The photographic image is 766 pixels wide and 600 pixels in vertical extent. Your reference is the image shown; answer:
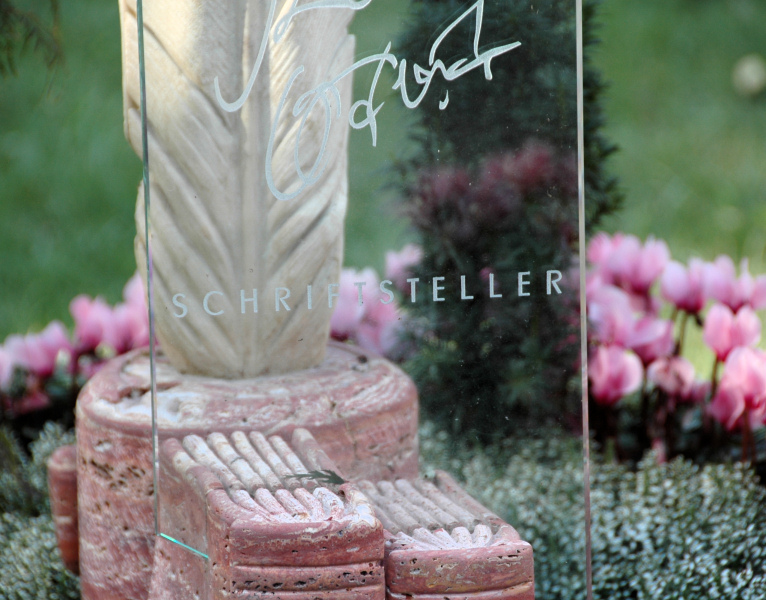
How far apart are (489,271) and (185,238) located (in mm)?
357

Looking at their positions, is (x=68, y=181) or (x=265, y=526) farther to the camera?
(x=68, y=181)

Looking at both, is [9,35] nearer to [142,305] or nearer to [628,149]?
[142,305]

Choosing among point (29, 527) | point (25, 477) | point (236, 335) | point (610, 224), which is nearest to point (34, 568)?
point (29, 527)

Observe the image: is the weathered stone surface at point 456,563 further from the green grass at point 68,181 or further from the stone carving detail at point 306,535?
the green grass at point 68,181

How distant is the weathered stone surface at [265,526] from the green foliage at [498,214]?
0.74 feet

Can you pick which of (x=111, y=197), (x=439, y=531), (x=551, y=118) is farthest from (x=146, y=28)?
(x=111, y=197)

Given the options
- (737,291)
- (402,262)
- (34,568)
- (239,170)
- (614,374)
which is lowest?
(34,568)

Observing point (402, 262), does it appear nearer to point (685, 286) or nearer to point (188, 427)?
point (188, 427)

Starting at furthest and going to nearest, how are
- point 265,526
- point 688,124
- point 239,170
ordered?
point 688,124
point 239,170
point 265,526

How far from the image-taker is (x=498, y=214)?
1.15m

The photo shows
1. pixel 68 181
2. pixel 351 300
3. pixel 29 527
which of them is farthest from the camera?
pixel 68 181

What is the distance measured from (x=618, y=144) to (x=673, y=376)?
809 millimetres

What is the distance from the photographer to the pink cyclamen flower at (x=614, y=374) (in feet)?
4.86

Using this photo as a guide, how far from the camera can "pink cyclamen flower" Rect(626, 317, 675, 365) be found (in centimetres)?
153
